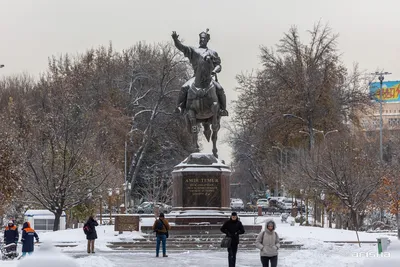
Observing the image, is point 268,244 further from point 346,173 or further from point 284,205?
point 284,205

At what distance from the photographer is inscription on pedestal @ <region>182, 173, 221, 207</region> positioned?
3200cm

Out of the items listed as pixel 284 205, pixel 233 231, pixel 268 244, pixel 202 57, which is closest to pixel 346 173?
pixel 202 57

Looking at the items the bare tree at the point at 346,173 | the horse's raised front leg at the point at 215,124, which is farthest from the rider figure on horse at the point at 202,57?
the bare tree at the point at 346,173

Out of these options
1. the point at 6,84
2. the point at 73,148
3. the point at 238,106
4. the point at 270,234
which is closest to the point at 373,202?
the point at 73,148

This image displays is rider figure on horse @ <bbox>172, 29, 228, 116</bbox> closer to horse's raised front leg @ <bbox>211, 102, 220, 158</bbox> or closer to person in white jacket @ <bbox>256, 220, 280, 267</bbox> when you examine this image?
horse's raised front leg @ <bbox>211, 102, 220, 158</bbox>

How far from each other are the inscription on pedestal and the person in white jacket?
1409cm

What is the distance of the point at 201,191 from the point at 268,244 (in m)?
14.4

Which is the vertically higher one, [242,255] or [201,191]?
[201,191]

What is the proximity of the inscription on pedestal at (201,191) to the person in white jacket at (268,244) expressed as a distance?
1409cm

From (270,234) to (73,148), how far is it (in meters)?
29.4

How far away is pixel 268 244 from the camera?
58.5ft

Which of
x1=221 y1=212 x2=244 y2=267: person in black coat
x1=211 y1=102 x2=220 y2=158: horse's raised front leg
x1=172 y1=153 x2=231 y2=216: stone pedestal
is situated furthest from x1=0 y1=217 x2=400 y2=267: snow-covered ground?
x1=211 y1=102 x2=220 y2=158: horse's raised front leg

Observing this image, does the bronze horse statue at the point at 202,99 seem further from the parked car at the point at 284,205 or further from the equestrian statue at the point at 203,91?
the parked car at the point at 284,205

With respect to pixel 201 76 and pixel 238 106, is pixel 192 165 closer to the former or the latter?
pixel 201 76
